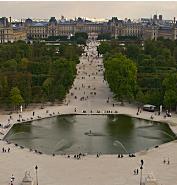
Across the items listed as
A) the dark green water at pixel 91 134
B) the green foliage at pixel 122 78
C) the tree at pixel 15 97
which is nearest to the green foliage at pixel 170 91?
the dark green water at pixel 91 134

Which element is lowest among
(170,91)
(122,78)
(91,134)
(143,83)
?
(91,134)

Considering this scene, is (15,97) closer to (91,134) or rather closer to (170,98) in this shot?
(91,134)

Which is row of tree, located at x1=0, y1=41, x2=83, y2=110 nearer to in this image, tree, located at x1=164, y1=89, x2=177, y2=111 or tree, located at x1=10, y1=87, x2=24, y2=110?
tree, located at x1=10, y1=87, x2=24, y2=110

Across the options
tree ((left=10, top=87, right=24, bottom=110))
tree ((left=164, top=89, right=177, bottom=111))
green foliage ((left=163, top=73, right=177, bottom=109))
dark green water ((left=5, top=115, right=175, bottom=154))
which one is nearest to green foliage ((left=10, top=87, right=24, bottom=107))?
tree ((left=10, top=87, right=24, bottom=110))

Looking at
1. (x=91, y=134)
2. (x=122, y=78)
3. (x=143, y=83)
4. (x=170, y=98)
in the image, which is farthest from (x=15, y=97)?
(x=143, y=83)

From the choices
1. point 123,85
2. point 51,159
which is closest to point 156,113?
point 123,85

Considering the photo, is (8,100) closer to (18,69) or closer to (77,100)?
(77,100)

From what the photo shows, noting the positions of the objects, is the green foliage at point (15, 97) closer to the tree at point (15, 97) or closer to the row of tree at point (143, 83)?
the tree at point (15, 97)

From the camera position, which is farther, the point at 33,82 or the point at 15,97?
the point at 33,82
